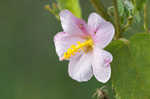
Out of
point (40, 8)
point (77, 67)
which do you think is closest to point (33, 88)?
point (40, 8)

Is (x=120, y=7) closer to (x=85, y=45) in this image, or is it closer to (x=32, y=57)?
(x=85, y=45)

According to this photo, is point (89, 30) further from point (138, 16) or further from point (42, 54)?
point (42, 54)

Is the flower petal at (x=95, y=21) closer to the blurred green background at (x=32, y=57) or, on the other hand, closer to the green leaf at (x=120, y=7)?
the green leaf at (x=120, y=7)

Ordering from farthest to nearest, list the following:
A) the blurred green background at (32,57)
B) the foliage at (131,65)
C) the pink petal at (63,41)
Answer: the blurred green background at (32,57) → the pink petal at (63,41) → the foliage at (131,65)

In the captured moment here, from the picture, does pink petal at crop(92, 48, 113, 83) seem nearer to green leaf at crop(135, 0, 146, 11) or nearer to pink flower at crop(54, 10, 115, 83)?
pink flower at crop(54, 10, 115, 83)

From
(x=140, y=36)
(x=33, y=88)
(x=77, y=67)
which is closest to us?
(x=140, y=36)

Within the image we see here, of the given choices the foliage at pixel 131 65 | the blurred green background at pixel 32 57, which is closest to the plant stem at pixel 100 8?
the foliage at pixel 131 65
